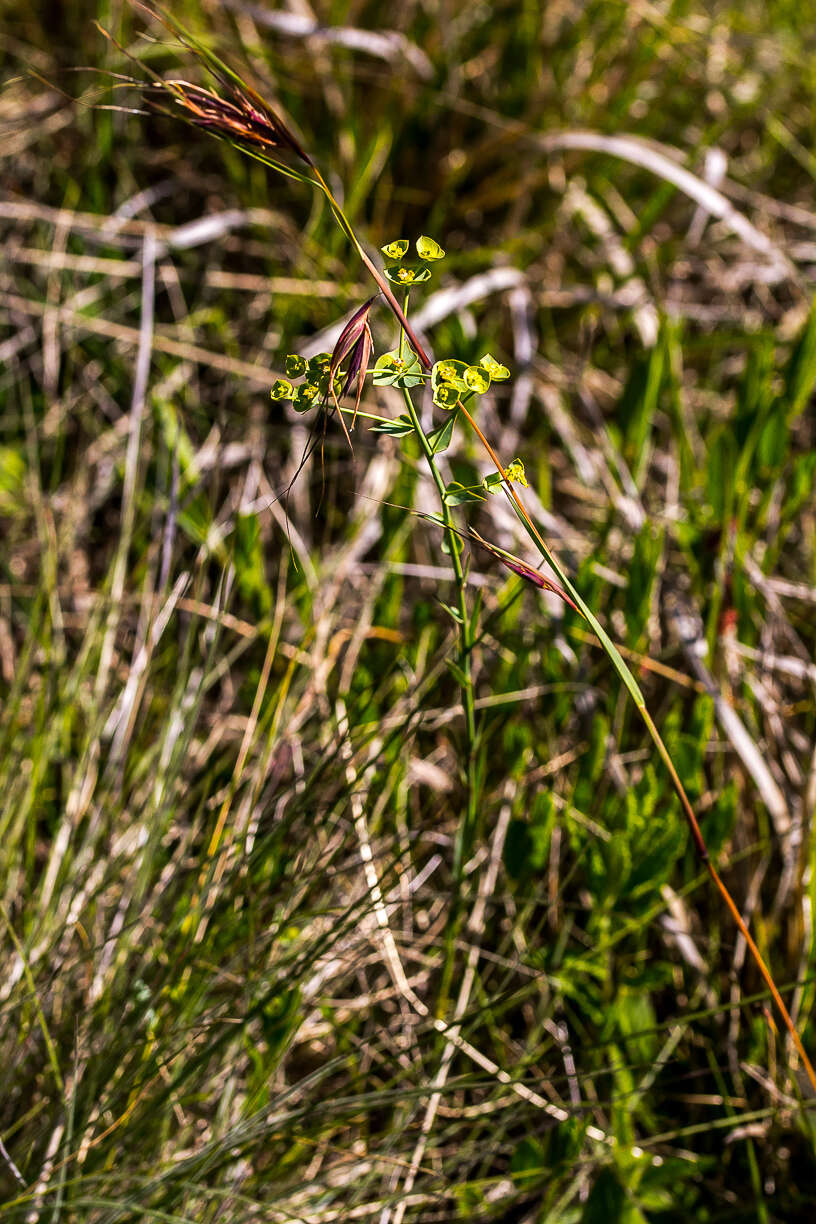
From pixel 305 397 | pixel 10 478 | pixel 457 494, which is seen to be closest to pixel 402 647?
pixel 457 494

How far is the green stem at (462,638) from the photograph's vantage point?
2.41 feet

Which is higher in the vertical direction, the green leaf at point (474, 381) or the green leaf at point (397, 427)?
the green leaf at point (474, 381)

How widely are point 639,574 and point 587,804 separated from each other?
0.30 m

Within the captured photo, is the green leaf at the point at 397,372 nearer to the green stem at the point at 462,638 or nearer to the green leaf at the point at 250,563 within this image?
the green stem at the point at 462,638

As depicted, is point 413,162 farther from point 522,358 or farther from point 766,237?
point 766,237

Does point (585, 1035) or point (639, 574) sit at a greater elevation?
point (639, 574)

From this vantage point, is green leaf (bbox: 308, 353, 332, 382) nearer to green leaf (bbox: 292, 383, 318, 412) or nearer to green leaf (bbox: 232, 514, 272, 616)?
green leaf (bbox: 292, 383, 318, 412)

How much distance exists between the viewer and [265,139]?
29.0 inches

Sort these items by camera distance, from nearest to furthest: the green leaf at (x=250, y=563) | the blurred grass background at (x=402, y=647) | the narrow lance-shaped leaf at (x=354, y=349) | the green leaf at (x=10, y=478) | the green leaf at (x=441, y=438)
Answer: the narrow lance-shaped leaf at (x=354, y=349), the green leaf at (x=441, y=438), the blurred grass background at (x=402, y=647), the green leaf at (x=250, y=563), the green leaf at (x=10, y=478)

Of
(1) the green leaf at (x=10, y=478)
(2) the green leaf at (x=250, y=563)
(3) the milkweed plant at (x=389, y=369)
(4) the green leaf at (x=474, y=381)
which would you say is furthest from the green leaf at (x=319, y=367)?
(1) the green leaf at (x=10, y=478)

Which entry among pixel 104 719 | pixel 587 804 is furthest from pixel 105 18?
pixel 587 804

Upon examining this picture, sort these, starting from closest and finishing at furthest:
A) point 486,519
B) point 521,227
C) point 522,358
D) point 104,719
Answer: point 104,719 → point 486,519 → point 522,358 → point 521,227

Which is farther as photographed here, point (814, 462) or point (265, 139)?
point (814, 462)

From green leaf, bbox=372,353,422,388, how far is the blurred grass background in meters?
0.13
